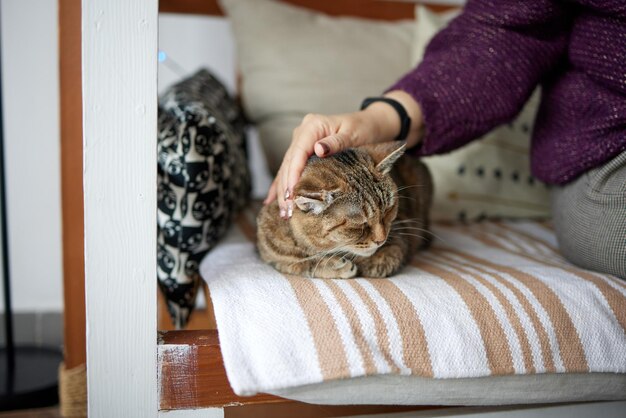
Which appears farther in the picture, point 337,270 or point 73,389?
point 73,389

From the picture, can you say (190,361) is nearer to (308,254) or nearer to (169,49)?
(308,254)

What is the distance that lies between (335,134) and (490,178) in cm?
66

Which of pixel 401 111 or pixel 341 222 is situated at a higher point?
pixel 401 111

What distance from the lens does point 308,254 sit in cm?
87

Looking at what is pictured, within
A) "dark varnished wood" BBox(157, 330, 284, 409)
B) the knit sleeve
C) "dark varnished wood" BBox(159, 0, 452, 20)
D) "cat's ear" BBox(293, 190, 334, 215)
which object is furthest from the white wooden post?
Result: "dark varnished wood" BBox(159, 0, 452, 20)

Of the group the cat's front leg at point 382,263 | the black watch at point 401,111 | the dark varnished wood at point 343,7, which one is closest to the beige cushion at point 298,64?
the dark varnished wood at point 343,7

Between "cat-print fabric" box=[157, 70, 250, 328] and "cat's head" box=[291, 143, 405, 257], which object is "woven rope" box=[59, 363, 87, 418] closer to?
"cat-print fabric" box=[157, 70, 250, 328]

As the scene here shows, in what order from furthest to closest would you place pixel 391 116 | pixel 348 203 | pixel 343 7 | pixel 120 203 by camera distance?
pixel 343 7
pixel 391 116
pixel 348 203
pixel 120 203

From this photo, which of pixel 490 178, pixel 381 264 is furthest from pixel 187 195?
pixel 490 178

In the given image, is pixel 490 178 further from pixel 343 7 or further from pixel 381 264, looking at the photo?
pixel 343 7

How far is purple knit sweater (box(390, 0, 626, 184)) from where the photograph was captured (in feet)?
3.04

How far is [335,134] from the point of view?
0.86 metres

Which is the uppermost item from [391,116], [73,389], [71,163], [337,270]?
[391,116]

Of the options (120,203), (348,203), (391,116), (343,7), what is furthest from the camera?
(343,7)
